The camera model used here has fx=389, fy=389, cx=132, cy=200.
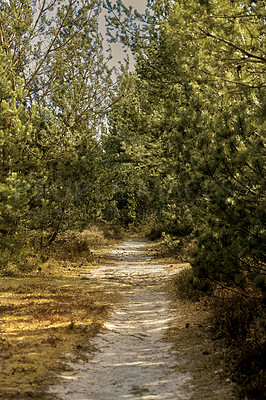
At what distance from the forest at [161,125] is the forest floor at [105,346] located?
3.41 feet

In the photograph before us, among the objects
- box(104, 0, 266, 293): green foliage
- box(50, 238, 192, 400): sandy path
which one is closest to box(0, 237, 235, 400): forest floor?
box(50, 238, 192, 400): sandy path

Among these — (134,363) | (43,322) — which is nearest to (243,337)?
(134,363)

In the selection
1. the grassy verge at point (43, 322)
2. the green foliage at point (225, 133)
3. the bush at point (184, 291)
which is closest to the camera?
the grassy verge at point (43, 322)

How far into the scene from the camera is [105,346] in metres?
6.16

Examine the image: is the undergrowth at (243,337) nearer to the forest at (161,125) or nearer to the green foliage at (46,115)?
the forest at (161,125)

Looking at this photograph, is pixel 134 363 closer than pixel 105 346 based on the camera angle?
Yes

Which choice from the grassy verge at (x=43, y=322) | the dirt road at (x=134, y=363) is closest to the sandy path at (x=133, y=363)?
the dirt road at (x=134, y=363)

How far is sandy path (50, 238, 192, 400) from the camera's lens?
4.41 m

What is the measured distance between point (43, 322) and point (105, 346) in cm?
149

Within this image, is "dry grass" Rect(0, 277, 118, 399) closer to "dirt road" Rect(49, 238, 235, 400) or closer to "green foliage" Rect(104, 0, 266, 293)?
"dirt road" Rect(49, 238, 235, 400)

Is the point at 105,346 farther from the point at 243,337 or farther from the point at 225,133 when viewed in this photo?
the point at 225,133

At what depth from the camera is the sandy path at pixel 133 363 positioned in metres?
4.41

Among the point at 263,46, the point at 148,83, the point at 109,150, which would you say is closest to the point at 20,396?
the point at 263,46

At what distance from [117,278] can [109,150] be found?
725 inches
